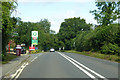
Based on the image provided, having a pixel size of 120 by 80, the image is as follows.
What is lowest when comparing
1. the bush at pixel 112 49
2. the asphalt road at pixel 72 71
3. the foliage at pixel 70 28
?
the asphalt road at pixel 72 71

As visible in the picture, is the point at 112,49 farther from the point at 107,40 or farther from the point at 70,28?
the point at 70,28

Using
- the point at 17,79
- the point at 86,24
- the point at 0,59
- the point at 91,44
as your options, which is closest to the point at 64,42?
the point at 86,24

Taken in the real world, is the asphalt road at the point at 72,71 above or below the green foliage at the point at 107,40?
below

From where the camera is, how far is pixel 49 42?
10594cm

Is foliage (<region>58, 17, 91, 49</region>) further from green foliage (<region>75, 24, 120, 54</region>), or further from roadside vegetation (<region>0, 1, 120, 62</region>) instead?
green foliage (<region>75, 24, 120, 54</region>)

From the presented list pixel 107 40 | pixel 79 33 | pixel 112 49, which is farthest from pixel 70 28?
pixel 112 49

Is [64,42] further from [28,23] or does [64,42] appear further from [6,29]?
[6,29]

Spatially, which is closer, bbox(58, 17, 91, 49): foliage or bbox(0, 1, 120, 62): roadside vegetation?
bbox(0, 1, 120, 62): roadside vegetation

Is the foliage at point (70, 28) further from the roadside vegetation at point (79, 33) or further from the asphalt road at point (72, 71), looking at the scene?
the asphalt road at point (72, 71)

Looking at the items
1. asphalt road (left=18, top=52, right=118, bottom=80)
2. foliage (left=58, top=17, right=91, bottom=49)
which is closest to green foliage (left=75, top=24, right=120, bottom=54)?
asphalt road (left=18, top=52, right=118, bottom=80)

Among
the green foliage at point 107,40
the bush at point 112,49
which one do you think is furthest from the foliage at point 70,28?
the bush at point 112,49

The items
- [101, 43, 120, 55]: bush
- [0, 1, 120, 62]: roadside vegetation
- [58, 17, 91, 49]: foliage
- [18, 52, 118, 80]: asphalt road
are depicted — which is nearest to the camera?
[18, 52, 118, 80]: asphalt road

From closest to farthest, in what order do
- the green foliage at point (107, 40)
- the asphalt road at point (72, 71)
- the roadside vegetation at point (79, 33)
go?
the asphalt road at point (72, 71) < the roadside vegetation at point (79, 33) < the green foliage at point (107, 40)

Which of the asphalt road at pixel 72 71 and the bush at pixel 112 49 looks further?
the bush at pixel 112 49
